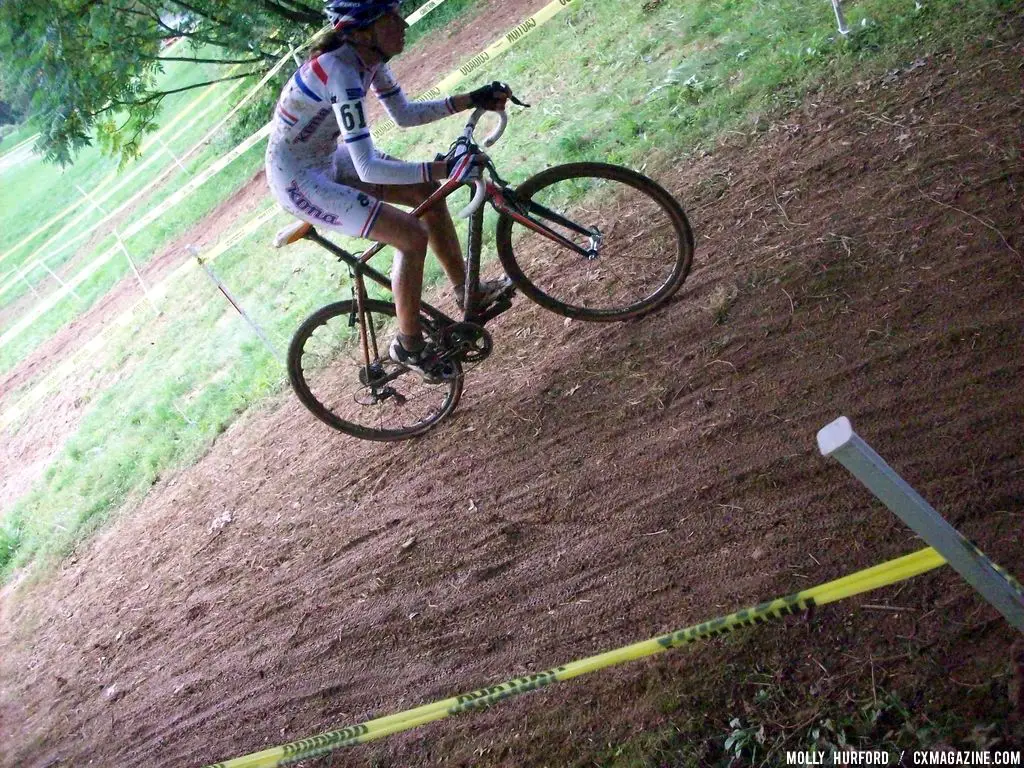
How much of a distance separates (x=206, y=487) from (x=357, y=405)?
57.3 inches

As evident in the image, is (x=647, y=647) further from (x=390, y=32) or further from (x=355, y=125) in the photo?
(x=390, y=32)

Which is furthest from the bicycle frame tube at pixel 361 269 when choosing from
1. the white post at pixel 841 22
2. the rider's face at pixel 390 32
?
the white post at pixel 841 22

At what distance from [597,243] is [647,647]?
8.95ft

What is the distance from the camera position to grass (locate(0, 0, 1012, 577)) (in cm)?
638

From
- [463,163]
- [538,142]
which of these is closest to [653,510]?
[463,163]

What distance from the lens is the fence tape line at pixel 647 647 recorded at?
2.26m

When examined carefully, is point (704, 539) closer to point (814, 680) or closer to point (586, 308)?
point (814, 680)

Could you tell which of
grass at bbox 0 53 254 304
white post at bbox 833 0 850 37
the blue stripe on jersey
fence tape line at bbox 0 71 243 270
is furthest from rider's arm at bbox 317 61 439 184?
fence tape line at bbox 0 71 243 270

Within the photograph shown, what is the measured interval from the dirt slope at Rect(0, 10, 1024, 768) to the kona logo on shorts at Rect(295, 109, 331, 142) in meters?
1.90

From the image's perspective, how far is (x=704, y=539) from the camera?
358 cm

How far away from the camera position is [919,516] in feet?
6.74

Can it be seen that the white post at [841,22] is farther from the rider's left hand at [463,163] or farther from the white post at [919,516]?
the white post at [919,516]

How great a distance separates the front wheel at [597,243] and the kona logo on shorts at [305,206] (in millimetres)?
933

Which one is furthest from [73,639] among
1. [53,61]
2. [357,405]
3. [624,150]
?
[53,61]
